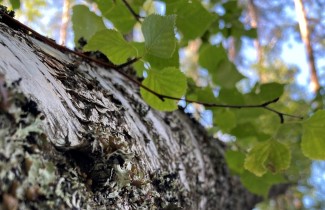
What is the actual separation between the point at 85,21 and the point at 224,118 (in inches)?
17.2

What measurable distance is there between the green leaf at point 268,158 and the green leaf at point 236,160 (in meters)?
0.21

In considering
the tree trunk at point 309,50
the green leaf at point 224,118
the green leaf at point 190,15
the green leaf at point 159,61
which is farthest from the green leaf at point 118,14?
the tree trunk at point 309,50

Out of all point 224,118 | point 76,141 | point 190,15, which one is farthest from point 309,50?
point 76,141

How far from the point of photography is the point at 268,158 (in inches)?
29.4

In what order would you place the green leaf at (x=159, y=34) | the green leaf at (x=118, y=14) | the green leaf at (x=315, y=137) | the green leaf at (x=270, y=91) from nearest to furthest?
1. the green leaf at (x=159, y=34)
2. the green leaf at (x=315, y=137)
3. the green leaf at (x=118, y=14)
4. the green leaf at (x=270, y=91)

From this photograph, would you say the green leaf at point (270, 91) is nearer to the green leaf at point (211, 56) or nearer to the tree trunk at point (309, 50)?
the green leaf at point (211, 56)

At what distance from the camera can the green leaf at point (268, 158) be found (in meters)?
0.73

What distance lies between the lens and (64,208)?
1.10ft

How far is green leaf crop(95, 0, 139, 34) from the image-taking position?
0.83 metres

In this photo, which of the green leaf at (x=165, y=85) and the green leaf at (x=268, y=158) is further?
the green leaf at (x=268, y=158)

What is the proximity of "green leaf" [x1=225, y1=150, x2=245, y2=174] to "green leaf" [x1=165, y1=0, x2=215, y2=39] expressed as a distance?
1.07 feet

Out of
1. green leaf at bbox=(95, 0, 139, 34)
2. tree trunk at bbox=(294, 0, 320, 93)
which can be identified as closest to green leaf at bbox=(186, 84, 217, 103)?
green leaf at bbox=(95, 0, 139, 34)

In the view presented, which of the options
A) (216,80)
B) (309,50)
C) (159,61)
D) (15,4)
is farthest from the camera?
(309,50)

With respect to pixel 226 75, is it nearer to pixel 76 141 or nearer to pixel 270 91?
pixel 270 91
